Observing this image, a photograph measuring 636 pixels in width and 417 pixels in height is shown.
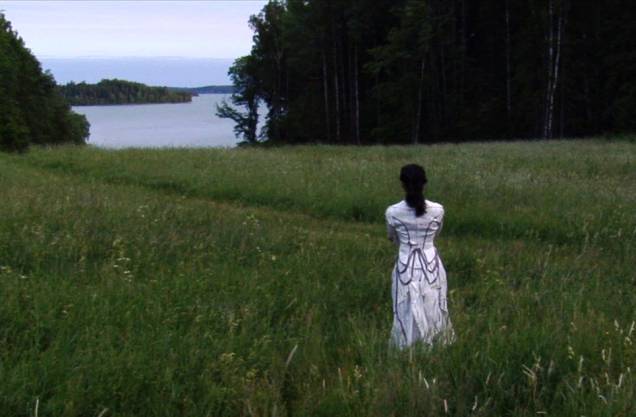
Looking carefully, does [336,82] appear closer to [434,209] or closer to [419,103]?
[419,103]

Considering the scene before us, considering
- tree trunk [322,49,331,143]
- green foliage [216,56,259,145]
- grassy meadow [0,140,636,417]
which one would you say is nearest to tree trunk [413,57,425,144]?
tree trunk [322,49,331,143]

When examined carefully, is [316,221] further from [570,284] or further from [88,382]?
[88,382]

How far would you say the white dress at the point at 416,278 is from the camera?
18.5 ft

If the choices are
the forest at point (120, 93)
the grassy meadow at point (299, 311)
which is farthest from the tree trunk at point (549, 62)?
the forest at point (120, 93)

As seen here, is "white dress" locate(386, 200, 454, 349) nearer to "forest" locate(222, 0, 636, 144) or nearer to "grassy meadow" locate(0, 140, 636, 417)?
"grassy meadow" locate(0, 140, 636, 417)

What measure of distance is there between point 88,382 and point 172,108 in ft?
627

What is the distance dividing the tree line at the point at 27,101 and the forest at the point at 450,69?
17.0 metres

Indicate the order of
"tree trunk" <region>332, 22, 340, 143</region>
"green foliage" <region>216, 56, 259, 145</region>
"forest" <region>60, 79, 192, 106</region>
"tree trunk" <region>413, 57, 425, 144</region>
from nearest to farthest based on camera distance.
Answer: "tree trunk" <region>413, 57, 425, 144</region> → "tree trunk" <region>332, 22, 340, 143</region> → "green foliage" <region>216, 56, 259, 145</region> → "forest" <region>60, 79, 192, 106</region>

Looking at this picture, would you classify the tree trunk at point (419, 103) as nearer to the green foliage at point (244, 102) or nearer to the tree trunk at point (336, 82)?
the tree trunk at point (336, 82)

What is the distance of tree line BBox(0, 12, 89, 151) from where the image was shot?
5188 centimetres

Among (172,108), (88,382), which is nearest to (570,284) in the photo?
(88,382)

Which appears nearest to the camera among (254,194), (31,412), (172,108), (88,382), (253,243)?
(31,412)

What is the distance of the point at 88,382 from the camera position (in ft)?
14.4

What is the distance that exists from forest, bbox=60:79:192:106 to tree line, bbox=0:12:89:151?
8061cm
